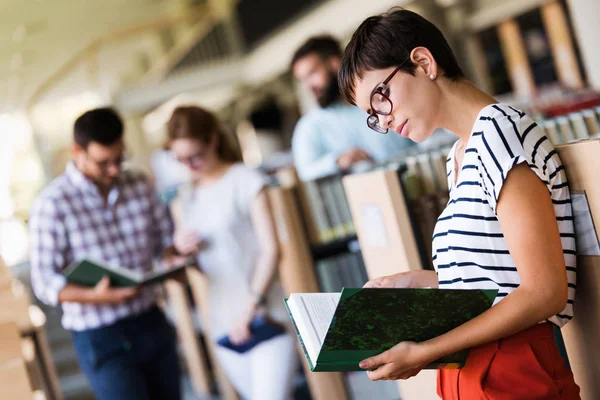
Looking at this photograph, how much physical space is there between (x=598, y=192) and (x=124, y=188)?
75.2 inches

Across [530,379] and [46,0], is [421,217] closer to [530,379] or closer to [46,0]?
[530,379]

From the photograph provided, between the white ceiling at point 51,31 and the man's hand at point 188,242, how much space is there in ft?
28.0

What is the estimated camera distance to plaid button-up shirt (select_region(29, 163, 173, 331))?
2.49 metres

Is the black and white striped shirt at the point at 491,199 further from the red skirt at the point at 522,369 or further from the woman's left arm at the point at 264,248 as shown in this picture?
the woman's left arm at the point at 264,248

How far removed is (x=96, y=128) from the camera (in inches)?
97.0

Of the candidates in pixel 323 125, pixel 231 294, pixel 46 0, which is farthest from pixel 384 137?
pixel 46 0

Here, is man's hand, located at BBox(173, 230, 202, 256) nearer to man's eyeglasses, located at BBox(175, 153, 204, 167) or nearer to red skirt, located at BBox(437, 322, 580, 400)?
man's eyeglasses, located at BBox(175, 153, 204, 167)

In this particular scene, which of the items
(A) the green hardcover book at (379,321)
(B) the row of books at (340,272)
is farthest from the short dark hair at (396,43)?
(B) the row of books at (340,272)

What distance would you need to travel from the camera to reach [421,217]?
203cm

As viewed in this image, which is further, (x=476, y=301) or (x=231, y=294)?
(x=231, y=294)

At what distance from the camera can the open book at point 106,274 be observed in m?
2.39

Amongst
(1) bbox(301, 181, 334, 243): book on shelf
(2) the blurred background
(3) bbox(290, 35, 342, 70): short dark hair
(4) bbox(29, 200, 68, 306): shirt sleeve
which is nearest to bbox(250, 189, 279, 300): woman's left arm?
(4) bbox(29, 200, 68, 306): shirt sleeve

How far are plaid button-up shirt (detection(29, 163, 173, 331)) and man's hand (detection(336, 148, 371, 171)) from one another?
82 centimetres

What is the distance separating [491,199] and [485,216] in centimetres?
4
